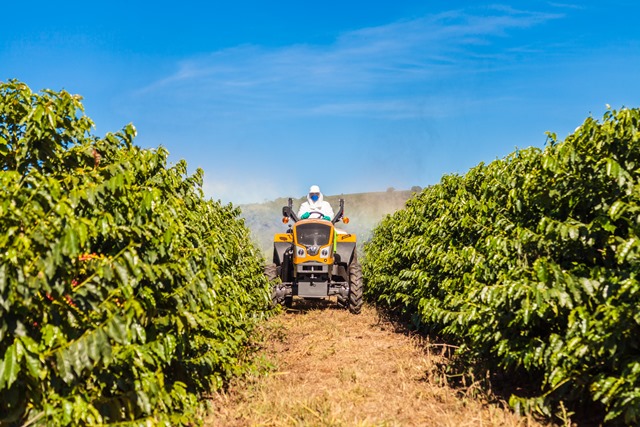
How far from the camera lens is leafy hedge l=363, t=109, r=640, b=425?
3.65m

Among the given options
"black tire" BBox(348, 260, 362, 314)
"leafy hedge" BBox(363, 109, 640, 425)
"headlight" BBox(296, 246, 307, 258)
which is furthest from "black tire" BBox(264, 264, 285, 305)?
"leafy hedge" BBox(363, 109, 640, 425)

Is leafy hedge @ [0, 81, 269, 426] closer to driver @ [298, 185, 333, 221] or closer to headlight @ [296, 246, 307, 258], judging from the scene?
headlight @ [296, 246, 307, 258]

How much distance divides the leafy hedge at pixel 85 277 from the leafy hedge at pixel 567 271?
2.41 m

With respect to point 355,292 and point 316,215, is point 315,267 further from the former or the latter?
point 316,215

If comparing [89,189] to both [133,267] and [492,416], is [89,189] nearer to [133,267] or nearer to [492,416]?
[133,267]

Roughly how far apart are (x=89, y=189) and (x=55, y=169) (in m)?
1.00

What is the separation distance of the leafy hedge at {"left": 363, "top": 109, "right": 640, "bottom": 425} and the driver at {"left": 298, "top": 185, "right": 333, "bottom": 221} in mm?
5639

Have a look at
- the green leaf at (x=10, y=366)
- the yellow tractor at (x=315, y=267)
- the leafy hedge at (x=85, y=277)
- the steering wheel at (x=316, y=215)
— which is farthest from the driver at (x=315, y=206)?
the green leaf at (x=10, y=366)

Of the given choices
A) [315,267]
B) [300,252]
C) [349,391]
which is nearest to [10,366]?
[349,391]

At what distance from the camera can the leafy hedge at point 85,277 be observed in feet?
8.85

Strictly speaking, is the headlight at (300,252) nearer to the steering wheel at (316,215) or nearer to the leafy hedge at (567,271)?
the steering wheel at (316,215)

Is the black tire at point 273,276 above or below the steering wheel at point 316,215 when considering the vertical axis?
below

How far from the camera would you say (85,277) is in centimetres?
338

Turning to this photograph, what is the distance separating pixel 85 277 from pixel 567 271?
A: 3374 mm
